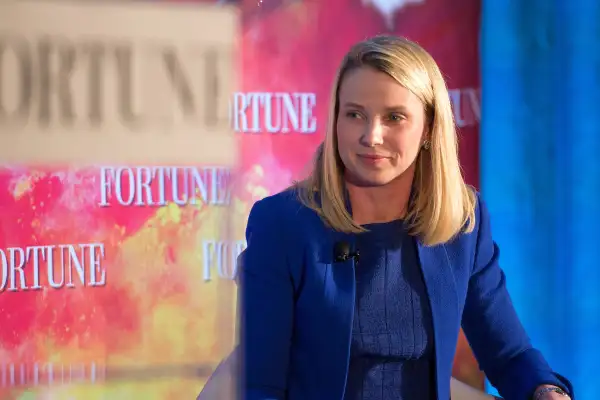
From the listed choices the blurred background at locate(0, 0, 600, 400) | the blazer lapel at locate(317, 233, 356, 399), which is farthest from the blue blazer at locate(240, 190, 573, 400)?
the blurred background at locate(0, 0, 600, 400)

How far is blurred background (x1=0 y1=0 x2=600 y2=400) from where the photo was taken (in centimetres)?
52

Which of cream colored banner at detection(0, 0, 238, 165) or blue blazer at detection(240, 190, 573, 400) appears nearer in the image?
cream colored banner at detection(0, 0, 238, 165)

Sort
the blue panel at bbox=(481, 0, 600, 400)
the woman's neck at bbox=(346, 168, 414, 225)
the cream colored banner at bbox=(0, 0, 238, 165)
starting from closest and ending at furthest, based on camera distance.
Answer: the cream colored banner at bbox=(0, 0, 238, 165) < the woman's neck at bbox=(346, 168, 414, 225) < the blue panel at bbox=(481, 0, 600, 400)

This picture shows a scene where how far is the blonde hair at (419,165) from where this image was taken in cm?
108

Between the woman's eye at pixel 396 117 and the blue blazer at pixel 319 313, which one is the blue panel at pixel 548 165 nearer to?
the blue blazer at pixel 319 313

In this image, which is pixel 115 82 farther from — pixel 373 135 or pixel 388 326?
pixel 388 326

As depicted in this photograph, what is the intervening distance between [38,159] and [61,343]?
1.29ft

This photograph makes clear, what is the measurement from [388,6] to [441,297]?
1.02 m

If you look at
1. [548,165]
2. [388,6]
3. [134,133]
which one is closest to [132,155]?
[134,133]

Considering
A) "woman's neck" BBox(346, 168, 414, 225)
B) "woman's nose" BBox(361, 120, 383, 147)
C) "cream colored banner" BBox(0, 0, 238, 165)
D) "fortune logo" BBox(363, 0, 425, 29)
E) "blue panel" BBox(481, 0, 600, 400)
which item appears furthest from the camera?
"blue panel" BBox(481, 0, 600, 400)

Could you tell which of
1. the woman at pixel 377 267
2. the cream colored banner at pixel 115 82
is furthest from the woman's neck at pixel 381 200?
the cream colored banner at pixel 115 82

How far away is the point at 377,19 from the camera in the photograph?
1904 millimetres

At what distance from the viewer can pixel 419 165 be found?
3.94 ft

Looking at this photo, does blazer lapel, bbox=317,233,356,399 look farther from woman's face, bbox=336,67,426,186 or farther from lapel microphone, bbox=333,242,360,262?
woman's face, bbox=336,67,426,186
